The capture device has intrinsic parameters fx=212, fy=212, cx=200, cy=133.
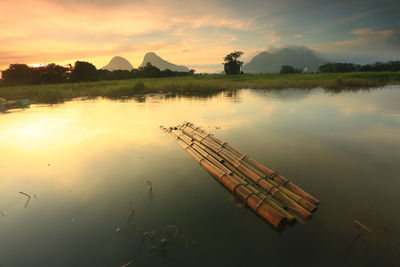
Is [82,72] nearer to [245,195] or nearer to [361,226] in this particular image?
[245,195]

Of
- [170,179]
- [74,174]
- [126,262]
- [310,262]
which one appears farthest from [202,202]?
[74,174]

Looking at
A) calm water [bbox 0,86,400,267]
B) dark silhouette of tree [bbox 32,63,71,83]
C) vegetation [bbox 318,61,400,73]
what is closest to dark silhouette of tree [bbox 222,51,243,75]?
vegetation [bbox 318,61,400,73]

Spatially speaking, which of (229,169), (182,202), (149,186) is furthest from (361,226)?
(149,186)

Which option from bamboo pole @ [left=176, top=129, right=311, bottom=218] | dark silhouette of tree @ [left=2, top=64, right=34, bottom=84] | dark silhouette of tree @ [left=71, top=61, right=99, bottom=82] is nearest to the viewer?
bamboo pole @ [left=176, top=129, right=311, bottom=218]

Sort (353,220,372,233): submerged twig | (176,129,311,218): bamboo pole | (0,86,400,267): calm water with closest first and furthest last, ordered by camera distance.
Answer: (0,86,400,267): calm water
(353,220,372,233): submerged twig
(176,129,311,218): bamboo pole

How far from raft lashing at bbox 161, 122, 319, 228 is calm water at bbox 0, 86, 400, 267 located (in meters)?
0.29

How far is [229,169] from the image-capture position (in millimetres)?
8438

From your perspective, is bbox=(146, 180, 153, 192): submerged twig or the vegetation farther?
the vegetation

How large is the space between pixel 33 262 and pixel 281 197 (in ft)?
20.9

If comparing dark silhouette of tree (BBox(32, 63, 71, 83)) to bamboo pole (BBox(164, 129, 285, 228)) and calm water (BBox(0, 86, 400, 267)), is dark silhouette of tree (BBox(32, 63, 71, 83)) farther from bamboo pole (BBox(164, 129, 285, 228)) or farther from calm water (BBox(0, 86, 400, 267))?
bamboo pole (BBox(164, 129, 285, 228))

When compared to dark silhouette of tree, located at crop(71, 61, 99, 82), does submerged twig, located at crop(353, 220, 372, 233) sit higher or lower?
lower

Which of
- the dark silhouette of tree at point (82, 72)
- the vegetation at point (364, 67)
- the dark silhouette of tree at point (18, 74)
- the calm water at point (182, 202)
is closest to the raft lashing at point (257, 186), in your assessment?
the calm water at point (182, 202)

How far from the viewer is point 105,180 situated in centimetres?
806

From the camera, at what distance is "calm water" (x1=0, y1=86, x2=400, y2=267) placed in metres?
4.71
